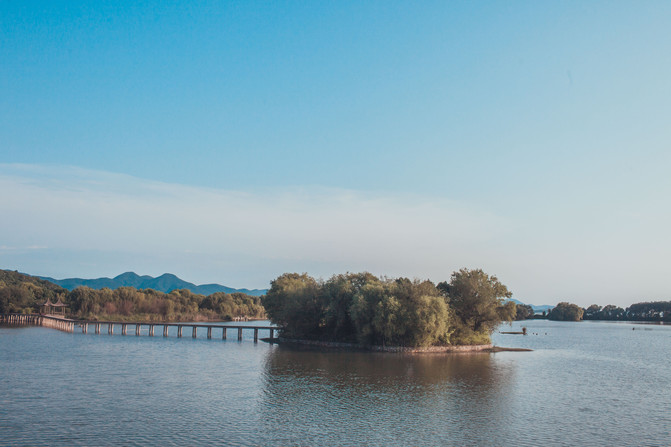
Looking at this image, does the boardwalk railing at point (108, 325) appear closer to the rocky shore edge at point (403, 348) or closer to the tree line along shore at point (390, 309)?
the tree line along shore at point (390, 309)

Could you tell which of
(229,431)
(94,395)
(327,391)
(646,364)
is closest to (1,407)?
(94,395)

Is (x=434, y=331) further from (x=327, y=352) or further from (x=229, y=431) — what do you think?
(x=229, y=431)

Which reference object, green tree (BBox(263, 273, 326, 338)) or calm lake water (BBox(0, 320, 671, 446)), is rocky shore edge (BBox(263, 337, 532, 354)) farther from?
calm lake water (BBox(0, 320, 671, 446))

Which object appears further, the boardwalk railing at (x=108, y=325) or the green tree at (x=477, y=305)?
the boardwalk railing at (x=108, y=325)

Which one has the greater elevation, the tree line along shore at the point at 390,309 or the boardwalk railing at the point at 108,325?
the tree line along shore at the point at 390,309

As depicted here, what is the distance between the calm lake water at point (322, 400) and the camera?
1137 inches

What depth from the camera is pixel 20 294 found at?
141m

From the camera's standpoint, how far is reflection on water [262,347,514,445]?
29.6 metres

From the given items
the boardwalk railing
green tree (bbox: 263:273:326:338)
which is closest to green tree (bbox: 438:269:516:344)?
green tree (bbox: 263:273:326:338)

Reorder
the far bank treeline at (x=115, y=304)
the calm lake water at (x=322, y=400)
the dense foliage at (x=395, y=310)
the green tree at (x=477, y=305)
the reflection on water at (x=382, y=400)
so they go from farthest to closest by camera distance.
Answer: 1. the far bank treeline at (x=115, y=304)
2. the green tree at (x=477, y=305)
3. the dense foliage at (x=395, y=310)
4. the reflection on water at (x=382, y=400)
5. the calm lake water at (x=322, y=400)

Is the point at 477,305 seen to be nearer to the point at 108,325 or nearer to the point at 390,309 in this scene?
the point at 390,309

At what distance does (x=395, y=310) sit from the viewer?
6931 centimetres

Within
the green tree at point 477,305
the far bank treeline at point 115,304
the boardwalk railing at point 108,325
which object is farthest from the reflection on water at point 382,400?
the far bank treeline at point 115,304

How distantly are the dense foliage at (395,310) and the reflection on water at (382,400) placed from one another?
7.89 m
